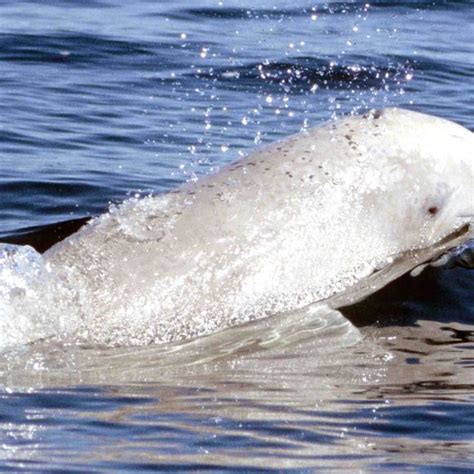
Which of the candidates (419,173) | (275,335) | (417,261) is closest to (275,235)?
(275,335)

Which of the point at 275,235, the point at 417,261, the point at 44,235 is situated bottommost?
the point at 44,235

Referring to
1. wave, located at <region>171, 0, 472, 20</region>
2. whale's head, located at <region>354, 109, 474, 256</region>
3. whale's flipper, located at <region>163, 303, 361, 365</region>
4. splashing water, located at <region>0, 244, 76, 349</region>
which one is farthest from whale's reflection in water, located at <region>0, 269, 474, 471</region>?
wave, located at <region>171, 0, 472, 20</region>

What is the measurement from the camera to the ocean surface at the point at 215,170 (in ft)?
21.2

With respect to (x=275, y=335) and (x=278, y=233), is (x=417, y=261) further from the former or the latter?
(x=275, y=335)

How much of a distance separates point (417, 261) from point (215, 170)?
1.24 meters

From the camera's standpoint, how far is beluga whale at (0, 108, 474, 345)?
26.1 feet

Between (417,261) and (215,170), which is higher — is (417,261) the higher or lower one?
the lower one

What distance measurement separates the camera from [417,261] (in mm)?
9102

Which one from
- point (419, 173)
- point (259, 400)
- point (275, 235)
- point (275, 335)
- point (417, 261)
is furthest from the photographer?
point (417, 261)

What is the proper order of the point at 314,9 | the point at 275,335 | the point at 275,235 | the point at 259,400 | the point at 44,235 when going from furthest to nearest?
the point at 314,9 → the point at 44,235 → the point at 275,235 → the point at 275,335 → the point at 259,400

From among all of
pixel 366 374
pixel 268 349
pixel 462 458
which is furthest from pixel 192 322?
pixel 462 458

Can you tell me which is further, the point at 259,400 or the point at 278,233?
the point at 278,233

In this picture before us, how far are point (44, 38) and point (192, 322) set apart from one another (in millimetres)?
8051

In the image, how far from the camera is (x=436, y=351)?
8.27 metres
